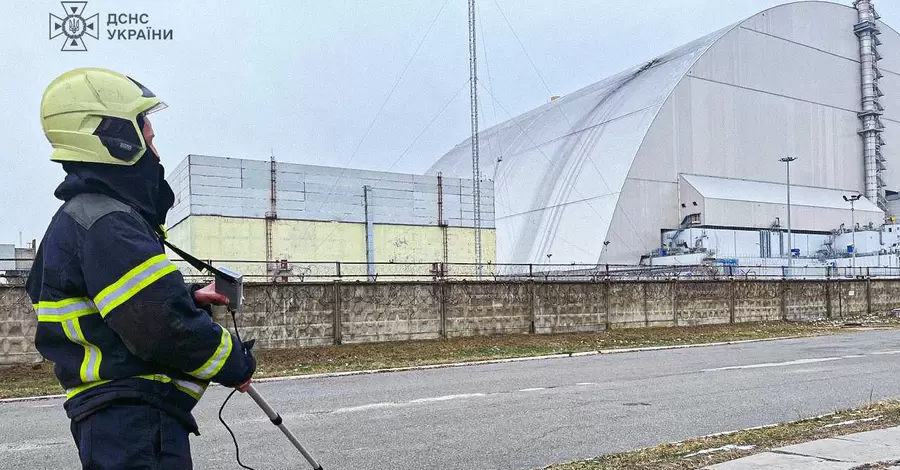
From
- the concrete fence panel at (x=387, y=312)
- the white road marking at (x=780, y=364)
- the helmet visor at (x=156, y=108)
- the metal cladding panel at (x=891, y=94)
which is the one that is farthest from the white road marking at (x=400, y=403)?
the metal cladding panel at (x=891, y=94)

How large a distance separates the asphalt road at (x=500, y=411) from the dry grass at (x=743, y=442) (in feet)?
1.61

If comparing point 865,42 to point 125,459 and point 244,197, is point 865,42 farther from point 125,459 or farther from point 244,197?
point 125,459

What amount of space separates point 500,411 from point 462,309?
43.4 feet

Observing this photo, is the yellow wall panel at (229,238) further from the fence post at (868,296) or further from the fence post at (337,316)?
the fence post at (868,296)

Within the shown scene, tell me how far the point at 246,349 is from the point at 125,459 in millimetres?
582

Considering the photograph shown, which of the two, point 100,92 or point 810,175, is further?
point 810,175

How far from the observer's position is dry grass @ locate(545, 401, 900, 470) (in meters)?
6.08

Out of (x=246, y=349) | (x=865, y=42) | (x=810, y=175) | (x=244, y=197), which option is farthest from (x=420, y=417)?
(x=865, y=42)

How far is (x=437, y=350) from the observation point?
1970 cm

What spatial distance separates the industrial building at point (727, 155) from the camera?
5053 centimetres

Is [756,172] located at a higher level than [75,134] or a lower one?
higher

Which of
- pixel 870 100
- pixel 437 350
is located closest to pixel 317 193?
pixel 437 350

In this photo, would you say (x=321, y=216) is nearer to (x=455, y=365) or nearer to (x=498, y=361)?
(x=498, y=361)

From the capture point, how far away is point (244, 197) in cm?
3619
